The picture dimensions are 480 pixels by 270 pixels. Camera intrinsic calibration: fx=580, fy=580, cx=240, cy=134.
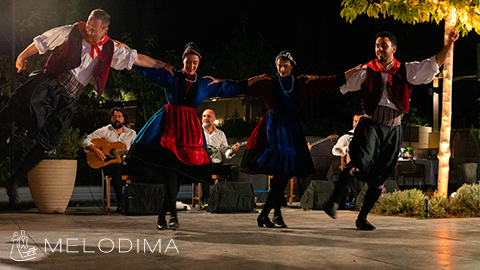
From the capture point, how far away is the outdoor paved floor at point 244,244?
142 inches

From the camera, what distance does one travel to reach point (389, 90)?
5.51 m

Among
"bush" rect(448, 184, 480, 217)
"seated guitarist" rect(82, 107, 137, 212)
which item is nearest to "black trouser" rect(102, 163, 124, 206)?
"seated guitarist" rect(82, 107, 137, 212)

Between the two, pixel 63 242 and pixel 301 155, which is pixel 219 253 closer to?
pixel 63 242

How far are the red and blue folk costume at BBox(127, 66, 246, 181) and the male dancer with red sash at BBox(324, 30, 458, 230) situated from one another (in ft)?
4.44

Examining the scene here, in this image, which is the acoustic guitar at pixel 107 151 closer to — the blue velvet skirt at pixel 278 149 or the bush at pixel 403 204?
the blue velvet skirt at pixel 278 149

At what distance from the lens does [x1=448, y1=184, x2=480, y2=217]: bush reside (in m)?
7.20

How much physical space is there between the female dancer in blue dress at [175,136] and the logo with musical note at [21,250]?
123 cm

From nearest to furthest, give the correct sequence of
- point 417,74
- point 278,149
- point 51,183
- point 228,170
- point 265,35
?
point 417,74, point 278,149, point 51,183, point 228,170, point 265,35

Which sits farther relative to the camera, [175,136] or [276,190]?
[276,190]

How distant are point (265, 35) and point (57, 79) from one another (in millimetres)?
15458

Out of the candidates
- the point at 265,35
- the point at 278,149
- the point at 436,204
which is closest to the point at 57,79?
the point at 278,149

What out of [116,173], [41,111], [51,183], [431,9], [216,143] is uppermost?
[431,9]

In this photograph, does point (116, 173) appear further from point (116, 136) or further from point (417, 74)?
point (417, 74)

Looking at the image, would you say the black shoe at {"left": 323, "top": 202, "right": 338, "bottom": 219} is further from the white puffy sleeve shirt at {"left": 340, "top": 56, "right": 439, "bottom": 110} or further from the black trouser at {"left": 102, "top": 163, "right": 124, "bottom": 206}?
the black trouser at {"left": 102, "top": 163, "right": 124, "bottom": 206}
